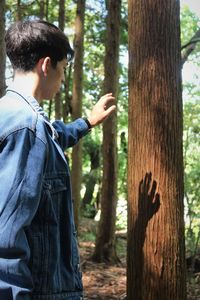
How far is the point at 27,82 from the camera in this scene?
7.57 ft

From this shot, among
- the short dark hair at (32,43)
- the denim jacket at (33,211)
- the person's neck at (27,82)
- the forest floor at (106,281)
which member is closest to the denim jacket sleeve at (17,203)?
the denim jacket at (33,211)

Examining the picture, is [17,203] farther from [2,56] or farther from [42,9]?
[42,9]

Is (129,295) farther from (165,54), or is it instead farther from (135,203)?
(165,54)

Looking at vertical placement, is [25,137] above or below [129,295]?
above

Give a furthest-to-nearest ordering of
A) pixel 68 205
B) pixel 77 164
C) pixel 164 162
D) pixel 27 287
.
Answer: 1. pixel 77 164
2. pixel 164 162
3. pixel 68 205
4. pixel 27 287

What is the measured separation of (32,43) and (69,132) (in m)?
1.09

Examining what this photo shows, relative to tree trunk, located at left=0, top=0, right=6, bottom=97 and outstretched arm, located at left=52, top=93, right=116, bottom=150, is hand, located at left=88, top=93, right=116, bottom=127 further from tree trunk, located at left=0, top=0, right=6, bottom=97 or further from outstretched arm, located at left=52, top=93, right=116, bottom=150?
tree trunk, located at left=0, top=0, right=6, bottom=97

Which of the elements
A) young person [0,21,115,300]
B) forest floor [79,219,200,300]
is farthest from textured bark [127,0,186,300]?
forest floor [79,219,200,300]

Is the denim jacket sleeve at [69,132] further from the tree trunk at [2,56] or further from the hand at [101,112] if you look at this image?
the tree trunk at [2,56]

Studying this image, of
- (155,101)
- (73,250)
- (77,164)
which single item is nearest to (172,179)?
(155,101)

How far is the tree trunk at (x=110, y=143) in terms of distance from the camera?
31.7 feet

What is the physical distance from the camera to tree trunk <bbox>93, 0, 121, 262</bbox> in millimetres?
9656

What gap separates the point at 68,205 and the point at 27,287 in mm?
454

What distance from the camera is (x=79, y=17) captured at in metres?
12.6
